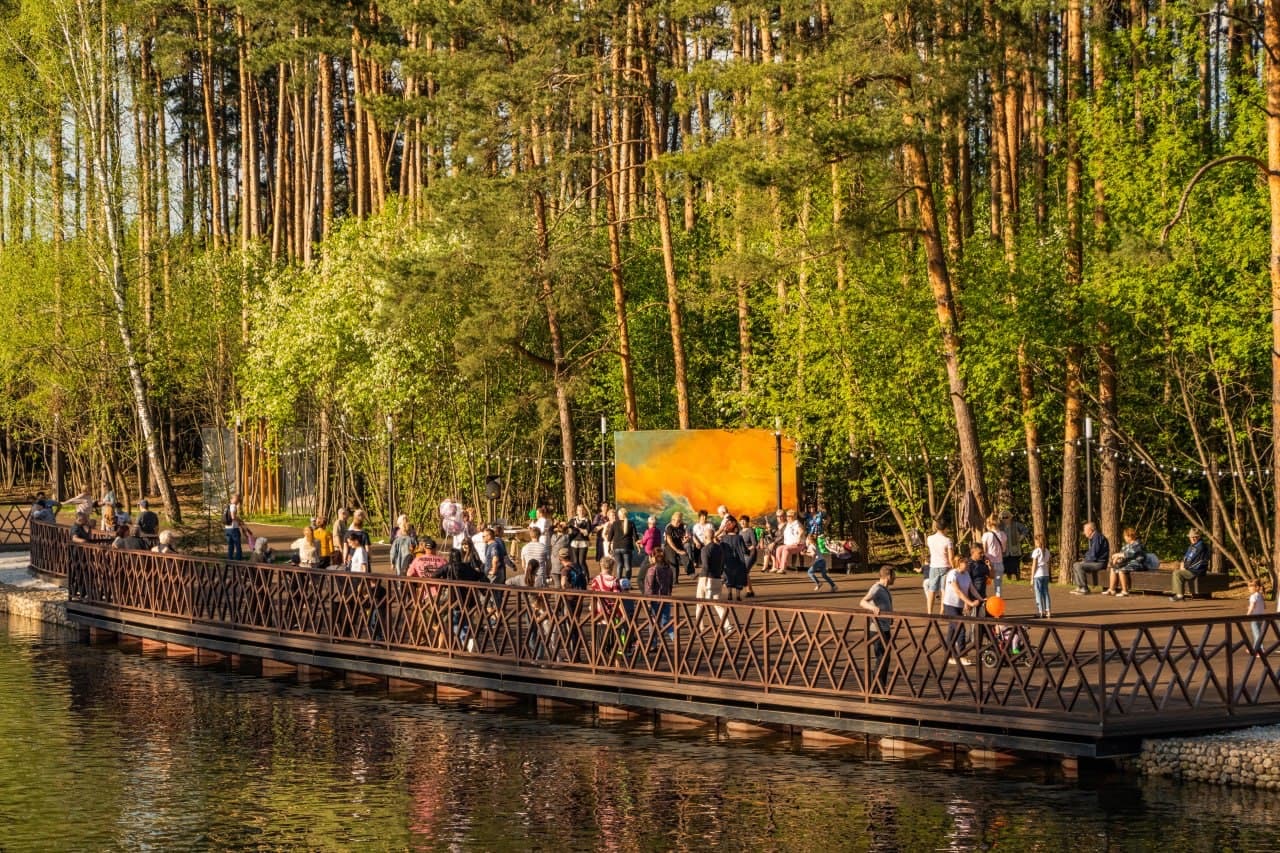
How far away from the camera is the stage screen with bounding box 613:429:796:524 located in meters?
37.8

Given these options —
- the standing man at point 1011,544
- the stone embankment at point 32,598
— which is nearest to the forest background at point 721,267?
the standing man at point 1011,544

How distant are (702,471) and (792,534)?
3.24 meters

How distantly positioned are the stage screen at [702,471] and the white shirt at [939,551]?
1203cm

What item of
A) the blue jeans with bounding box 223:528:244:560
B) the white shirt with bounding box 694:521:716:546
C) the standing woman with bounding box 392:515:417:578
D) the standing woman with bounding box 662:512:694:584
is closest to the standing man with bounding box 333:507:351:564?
the standing woman with bounding box 392:515:417:578

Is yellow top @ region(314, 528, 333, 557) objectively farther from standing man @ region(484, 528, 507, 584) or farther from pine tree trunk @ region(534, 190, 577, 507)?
pine tree trunk @ region(534, 190, 577, 507)

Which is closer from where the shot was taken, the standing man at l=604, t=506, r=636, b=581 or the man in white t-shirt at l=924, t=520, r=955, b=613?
the man in white t-shirt at l=924, t=520, r=955, b=613

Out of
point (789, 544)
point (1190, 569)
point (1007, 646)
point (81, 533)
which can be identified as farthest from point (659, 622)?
point (81, 533)

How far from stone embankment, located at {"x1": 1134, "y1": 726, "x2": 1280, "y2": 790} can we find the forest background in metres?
8.62

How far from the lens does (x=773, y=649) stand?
22203 mm

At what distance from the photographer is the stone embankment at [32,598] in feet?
115

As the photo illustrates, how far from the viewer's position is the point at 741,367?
4362 cm

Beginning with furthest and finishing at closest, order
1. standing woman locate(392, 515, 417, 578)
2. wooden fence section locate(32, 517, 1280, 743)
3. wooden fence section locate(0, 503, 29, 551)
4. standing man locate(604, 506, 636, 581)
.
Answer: wooden fence section locate(0, 503, 29, 551) < standing man locate(604, 506, 636, 581) < standing woman locate(392, 515, 417, 578) < wooden fence section locate(32, 517, 1280, 743)

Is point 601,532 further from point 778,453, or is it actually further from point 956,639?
point 956,639

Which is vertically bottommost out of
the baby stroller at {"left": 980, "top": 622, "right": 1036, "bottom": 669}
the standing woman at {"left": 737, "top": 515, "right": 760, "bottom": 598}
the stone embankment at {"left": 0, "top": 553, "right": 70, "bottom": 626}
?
the stone embankment at {"left": 0, "top": 553, "right": 70, "bottom": 626}
